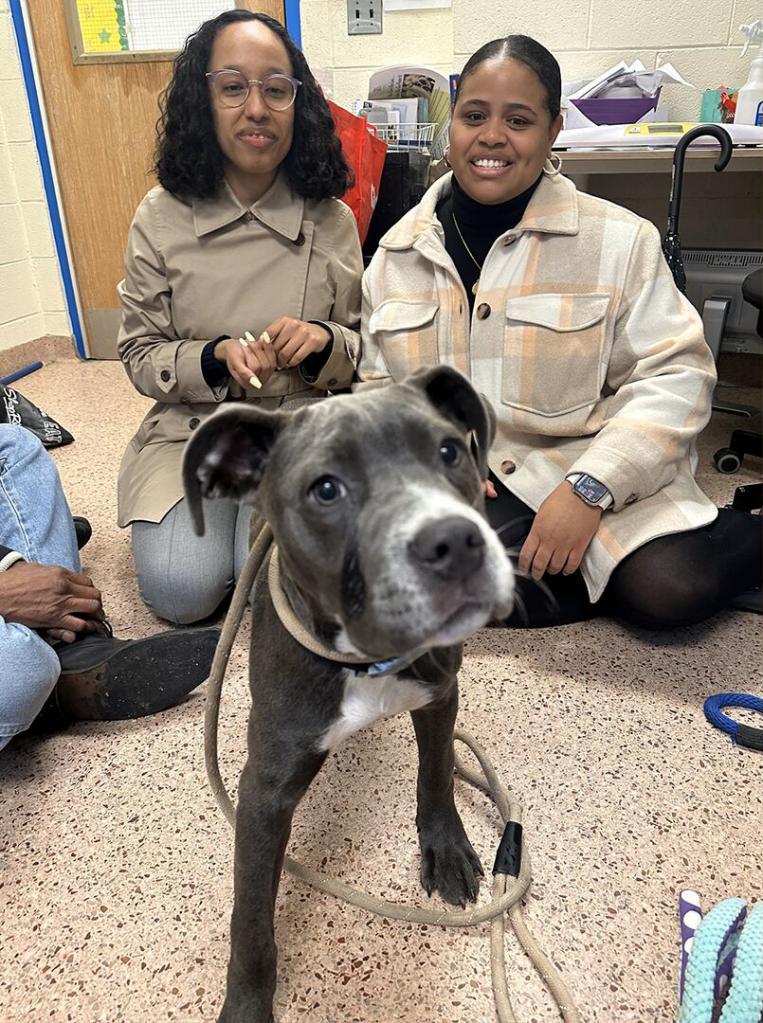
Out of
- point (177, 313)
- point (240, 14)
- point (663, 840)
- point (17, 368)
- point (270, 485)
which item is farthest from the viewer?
point (17, 368)

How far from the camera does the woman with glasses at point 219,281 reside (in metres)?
1.68

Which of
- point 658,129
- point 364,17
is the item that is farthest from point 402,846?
point 364,17

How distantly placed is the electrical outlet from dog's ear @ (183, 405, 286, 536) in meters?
2.90

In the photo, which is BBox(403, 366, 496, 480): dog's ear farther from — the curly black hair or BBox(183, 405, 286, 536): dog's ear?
the curly black hair

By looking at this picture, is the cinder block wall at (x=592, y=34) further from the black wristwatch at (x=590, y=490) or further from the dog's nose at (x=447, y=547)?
the dog's nose at (x=447, y=547)

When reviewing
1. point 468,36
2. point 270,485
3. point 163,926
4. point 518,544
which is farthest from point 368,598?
point 468,36

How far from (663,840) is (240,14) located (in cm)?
187

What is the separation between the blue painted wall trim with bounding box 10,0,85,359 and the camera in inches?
134

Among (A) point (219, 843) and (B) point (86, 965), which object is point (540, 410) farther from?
(B) point (86, 965)

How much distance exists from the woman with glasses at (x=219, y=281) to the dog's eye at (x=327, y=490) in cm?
92

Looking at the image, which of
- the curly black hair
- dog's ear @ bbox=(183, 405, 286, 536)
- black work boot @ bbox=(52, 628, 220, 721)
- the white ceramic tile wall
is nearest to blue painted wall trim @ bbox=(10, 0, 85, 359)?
the white ceramic tile wall

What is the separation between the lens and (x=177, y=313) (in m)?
1.82

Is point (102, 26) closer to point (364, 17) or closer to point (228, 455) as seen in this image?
point (364, 17)

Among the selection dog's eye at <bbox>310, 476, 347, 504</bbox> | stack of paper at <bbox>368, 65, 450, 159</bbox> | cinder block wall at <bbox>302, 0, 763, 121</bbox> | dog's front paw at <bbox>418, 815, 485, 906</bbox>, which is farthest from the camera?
stack of paper at <bbox>368, 65, 450, 159</bbox>
